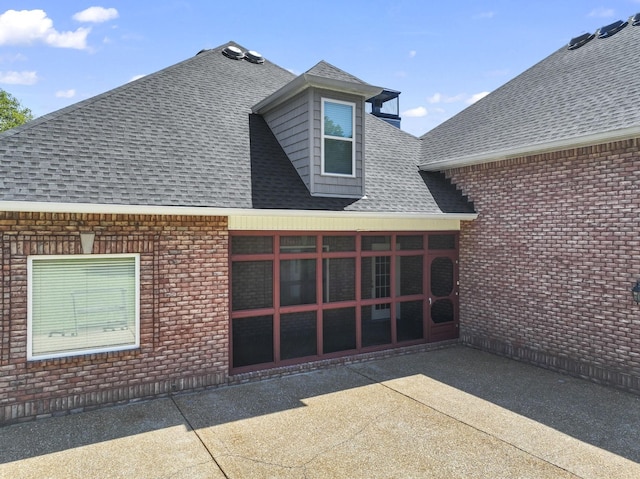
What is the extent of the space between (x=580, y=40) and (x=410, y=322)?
9.19m

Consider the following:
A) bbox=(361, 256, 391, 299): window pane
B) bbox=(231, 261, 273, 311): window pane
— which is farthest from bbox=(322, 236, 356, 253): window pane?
bbox=(231, 261, 273, 311): window pane

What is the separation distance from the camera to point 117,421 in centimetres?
611

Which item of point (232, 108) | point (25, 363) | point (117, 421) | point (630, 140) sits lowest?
point (117, 421)

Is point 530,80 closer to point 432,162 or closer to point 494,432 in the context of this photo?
point 432,162

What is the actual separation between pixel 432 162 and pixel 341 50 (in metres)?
5.66

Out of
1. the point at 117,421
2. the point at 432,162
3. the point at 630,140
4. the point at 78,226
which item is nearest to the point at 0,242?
the point at 78,226

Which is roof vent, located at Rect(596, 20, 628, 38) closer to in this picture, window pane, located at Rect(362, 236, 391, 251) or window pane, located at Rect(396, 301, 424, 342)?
window pane, located at Rect(362, 236, 391, 251)

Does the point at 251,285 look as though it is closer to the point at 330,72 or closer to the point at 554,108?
the point at 330,72

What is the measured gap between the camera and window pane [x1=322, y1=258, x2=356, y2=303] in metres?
11.9

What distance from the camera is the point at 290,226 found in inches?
324

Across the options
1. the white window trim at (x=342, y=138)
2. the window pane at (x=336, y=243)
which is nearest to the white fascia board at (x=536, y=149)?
the white window trim at (x=342, y=138)

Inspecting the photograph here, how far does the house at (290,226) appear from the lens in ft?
21.2

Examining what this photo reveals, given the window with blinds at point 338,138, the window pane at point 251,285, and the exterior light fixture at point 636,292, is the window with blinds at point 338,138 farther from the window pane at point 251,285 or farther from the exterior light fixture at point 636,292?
the exterior light fixture at point 636,292

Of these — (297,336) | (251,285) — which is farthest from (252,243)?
(297,336)
